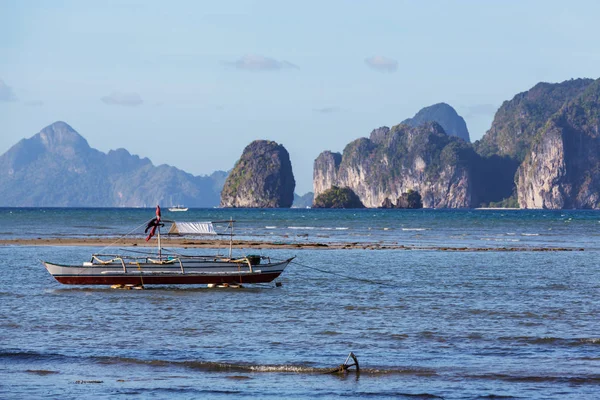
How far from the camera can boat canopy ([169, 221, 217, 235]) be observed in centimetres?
3794

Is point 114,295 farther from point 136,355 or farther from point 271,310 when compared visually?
point 136,355

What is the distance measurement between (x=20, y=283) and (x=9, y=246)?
2685cm

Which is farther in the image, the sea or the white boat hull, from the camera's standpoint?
the white boat hull

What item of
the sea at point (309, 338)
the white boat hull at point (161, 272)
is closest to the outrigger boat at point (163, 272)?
the white boat hull at point (161, 272)

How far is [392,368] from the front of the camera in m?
19.2

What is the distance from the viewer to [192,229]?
3825 centimetres

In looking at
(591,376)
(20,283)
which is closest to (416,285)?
(20,283)

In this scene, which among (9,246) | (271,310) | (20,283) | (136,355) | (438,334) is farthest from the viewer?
(9,246)

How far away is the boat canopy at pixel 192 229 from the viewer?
3794cm

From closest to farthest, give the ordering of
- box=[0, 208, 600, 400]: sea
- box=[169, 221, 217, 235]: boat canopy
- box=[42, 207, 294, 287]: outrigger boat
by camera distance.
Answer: box=[0, 208, 600, 400]: sea
box=[42, 207, 294, 287]: outrigger boat
box=[169, 221, 217, 235]: boat canopy

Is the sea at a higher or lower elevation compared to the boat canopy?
lower

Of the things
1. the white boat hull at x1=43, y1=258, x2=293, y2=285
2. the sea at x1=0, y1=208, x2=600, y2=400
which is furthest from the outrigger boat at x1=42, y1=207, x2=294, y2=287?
the sea at x1=0, y1=208, x2=600, y2=400

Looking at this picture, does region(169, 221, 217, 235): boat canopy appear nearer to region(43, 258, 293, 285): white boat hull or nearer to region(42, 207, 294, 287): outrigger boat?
region(42, 207, 294, 287): outrigger boat

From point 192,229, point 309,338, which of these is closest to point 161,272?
point 192,229
